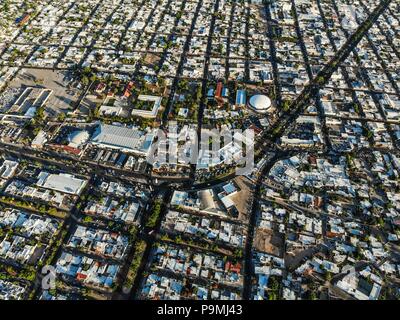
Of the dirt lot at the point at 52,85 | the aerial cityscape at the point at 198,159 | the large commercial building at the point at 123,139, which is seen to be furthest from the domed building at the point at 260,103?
the dirt lot at the point at 52,85

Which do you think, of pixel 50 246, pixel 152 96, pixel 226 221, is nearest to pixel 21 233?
pixel 50 246

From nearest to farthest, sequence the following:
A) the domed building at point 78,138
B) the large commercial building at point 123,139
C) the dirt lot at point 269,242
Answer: the dirt lot at point 269,242, the large commercial building at point 123,139, the domed building at point 78,138

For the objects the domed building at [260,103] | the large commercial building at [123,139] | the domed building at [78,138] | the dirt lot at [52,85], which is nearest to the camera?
the large commercial building at [123,139]

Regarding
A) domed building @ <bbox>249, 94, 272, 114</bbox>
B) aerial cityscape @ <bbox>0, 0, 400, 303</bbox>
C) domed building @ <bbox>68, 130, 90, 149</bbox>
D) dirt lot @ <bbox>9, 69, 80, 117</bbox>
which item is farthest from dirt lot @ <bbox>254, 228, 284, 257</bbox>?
dirt lot @ <bbox>9, 69, 80, 117</bbox>

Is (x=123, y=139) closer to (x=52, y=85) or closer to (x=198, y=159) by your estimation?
(x=198, y=159)

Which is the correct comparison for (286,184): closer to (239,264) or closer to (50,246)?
(239,264)

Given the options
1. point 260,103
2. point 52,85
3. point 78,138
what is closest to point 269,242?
point 260,103

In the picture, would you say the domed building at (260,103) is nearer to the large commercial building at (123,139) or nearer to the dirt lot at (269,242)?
the large commercial building at (123,139)
